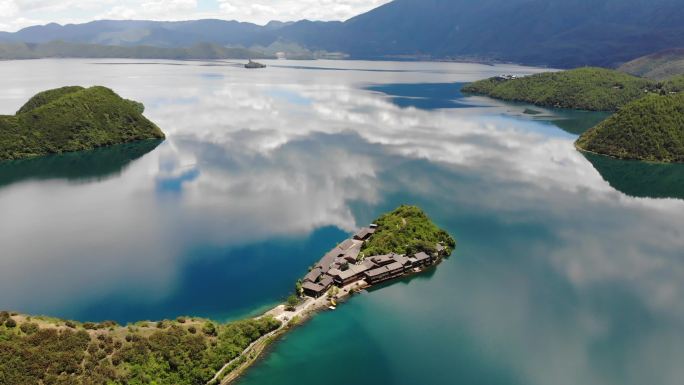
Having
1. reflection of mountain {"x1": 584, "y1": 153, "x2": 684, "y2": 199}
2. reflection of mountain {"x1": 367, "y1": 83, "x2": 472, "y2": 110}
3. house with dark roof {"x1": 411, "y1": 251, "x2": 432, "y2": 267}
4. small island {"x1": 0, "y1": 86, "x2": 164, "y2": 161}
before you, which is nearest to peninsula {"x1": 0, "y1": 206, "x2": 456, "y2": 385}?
house with dark roof {"x1": 411, "y1": 251, "x2": 432, "y2": 267}

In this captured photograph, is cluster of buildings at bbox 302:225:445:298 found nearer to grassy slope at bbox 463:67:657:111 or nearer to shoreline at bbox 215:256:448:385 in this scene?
shoreline at bbox 215:256:448:385

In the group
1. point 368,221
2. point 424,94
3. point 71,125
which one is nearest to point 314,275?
point 368,221

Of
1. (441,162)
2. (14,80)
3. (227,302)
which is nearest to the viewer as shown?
(227,302)

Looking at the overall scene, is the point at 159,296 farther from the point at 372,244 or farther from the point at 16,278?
the point at 372,244

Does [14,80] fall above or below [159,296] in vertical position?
above

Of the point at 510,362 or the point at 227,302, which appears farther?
the point at 227,302

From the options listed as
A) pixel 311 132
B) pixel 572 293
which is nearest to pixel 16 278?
pixel 572 293

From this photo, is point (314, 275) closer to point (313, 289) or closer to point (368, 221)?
point (313, 289)

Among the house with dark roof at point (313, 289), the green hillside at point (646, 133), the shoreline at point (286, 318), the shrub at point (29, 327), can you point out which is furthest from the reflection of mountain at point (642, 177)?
the shrub at point (29, 327)
